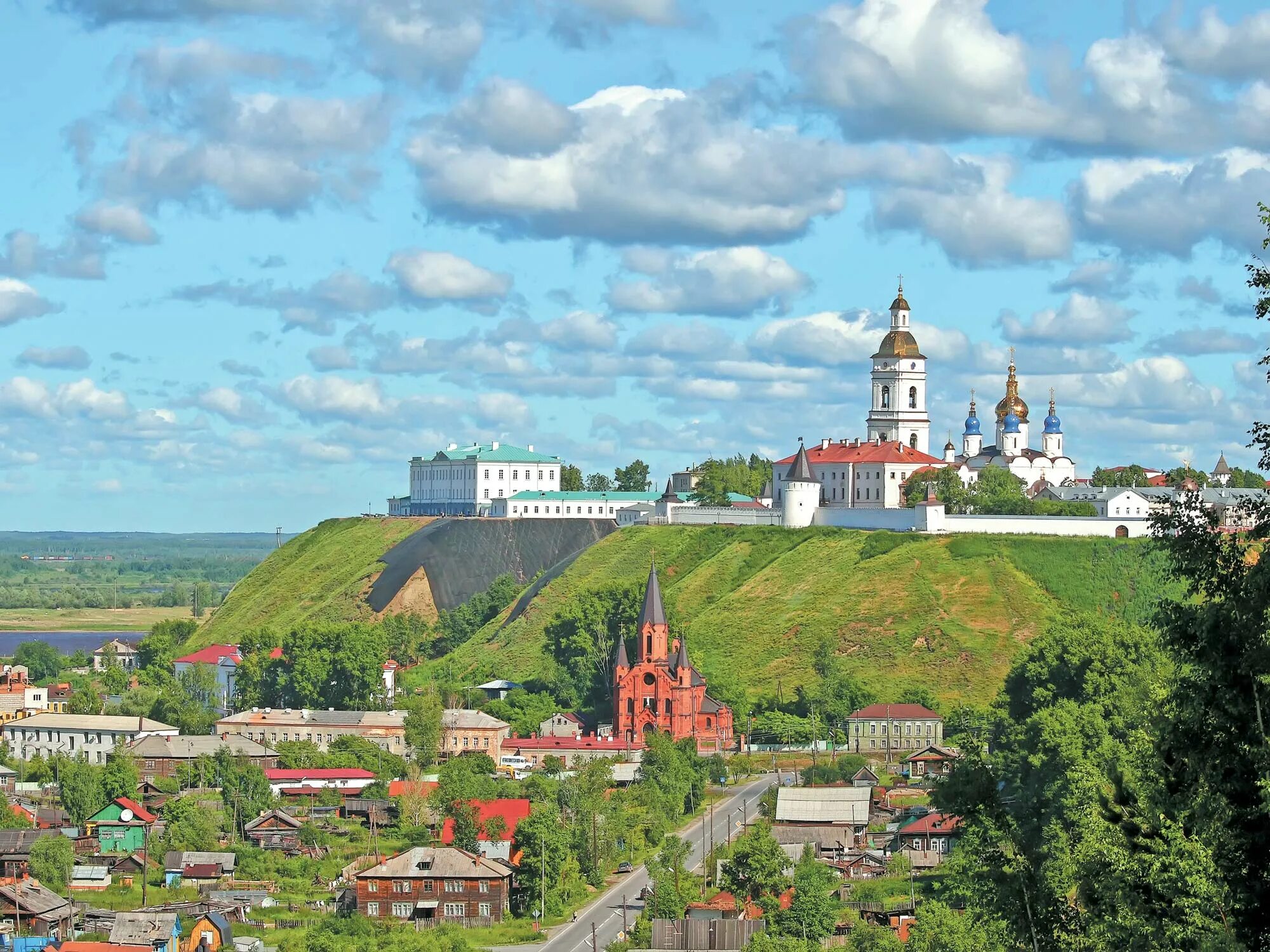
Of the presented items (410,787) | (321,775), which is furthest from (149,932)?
(321,775)

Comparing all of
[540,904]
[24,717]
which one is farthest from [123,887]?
[24,717]

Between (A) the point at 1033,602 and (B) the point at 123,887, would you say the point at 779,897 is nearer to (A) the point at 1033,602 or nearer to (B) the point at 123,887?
(B) the point at 123,887

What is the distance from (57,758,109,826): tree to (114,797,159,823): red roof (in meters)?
0.90

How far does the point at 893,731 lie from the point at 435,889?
32.5 meters

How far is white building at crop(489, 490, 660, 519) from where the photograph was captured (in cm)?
15062

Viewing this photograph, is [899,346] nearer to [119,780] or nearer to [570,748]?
[570,748]

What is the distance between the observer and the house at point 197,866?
207 ft

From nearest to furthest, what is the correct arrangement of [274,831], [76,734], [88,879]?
[88,879] < [274,831] < [76,734]

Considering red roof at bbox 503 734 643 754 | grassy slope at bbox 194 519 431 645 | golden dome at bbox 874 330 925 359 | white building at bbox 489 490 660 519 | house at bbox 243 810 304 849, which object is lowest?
house at bbox 243 810 304 849

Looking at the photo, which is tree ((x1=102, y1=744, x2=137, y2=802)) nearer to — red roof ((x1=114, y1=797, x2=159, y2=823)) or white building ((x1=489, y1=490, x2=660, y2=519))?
red roof ((x1=114, y1=797, x2=159, y2=823))

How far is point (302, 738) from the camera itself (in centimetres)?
9344

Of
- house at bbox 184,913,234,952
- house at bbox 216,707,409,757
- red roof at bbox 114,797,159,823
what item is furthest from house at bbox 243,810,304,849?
house at bbox 216,707,409,757

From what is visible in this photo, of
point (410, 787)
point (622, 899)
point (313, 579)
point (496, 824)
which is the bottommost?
point (622, 899)

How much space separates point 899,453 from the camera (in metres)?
123
